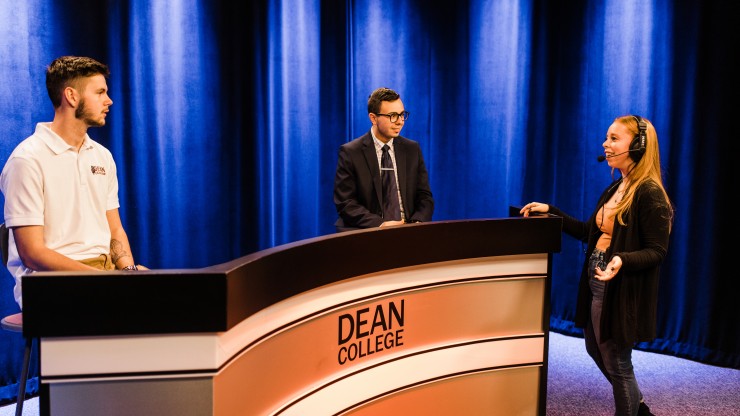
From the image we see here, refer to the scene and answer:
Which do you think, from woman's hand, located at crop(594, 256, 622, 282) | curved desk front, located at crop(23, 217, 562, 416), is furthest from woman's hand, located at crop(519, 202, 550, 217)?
woman's hand, located at crop(594, 256, 622, 282)

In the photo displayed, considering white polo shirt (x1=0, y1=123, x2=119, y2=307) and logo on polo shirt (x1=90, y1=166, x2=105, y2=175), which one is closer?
white polo shirt (x1=0, y1=123, x2=119, y2=307)

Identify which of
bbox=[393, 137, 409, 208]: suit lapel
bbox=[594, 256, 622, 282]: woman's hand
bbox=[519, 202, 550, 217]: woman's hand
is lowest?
bbox=[594, 256, 622, 282]: woman's hand

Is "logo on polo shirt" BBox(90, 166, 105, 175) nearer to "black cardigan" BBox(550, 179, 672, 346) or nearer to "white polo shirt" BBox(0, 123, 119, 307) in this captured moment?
"white polo shirt" BBox(0, 123, 119, 307)

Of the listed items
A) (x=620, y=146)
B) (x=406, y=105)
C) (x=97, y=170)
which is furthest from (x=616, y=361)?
(x=406, y=105)

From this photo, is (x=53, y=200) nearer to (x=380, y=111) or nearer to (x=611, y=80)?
(x=380, y=111)

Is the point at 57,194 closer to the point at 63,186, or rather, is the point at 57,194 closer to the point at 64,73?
the point at 63,186

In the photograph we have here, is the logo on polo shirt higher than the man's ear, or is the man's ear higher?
the man's ear

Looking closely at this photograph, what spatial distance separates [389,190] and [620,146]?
1.16 meters

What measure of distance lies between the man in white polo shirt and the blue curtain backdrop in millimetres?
1282

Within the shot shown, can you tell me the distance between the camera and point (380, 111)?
3.47 meters

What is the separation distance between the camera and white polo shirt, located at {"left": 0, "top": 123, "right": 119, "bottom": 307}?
2.36 metres

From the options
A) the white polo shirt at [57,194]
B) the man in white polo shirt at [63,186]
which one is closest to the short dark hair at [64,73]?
the man in white polo shirt at [63,186]

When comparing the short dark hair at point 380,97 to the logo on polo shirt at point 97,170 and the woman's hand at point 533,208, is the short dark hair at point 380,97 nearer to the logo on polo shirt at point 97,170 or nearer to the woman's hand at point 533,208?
the woman's hand at point 533,208

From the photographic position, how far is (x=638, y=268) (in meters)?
2.77
